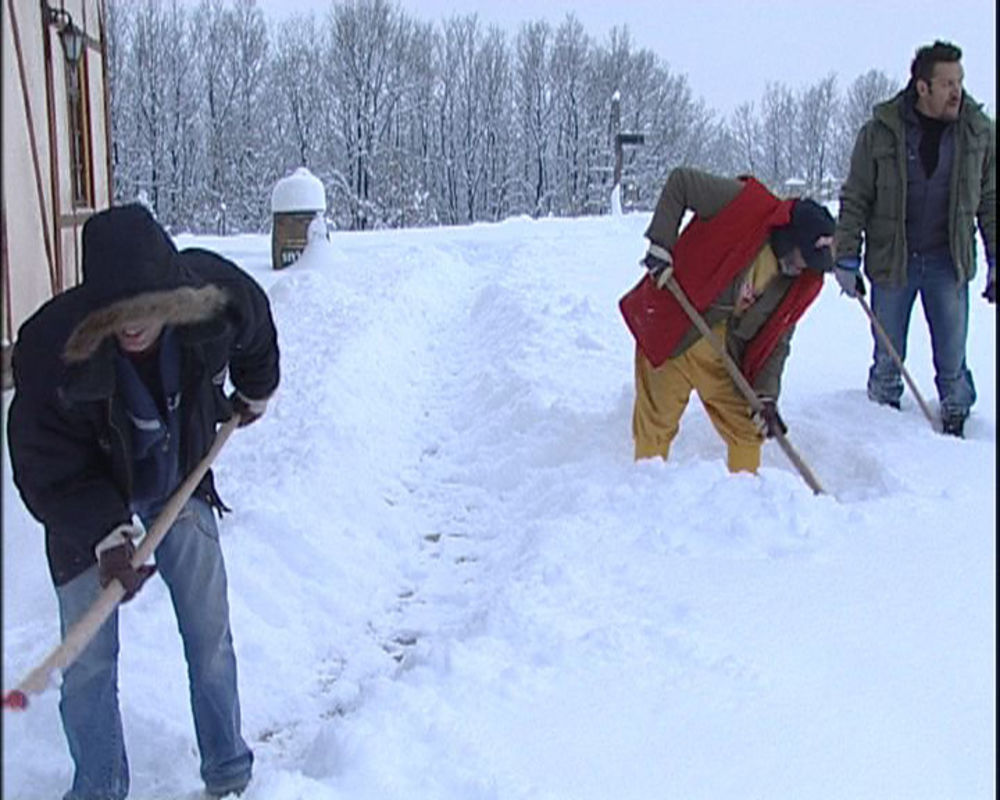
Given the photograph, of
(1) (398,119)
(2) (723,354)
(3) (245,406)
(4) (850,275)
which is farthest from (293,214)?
(1) (398,119)

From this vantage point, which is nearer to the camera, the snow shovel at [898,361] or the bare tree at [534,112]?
the snow shovel at [898,361]

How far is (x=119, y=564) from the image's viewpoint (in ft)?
8.12

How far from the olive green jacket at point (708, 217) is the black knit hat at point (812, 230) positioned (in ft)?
0.85

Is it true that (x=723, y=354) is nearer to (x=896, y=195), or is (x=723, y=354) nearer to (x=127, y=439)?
(x=896, y=195)

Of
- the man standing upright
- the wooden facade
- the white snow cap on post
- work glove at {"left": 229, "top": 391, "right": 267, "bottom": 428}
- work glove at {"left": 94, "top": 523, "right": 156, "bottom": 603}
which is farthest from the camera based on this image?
the white snow cap on post

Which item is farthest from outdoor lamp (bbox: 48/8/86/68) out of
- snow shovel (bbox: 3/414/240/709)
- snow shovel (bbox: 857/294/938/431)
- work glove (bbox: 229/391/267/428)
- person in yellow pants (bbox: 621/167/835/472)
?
snow shovel (bbox: 857/294/938/431)

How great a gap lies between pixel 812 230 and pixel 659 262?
26.6 inches

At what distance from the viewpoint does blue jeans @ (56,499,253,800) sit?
2.75 m

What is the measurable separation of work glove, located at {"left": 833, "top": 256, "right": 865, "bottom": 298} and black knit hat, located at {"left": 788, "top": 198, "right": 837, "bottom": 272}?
43.3 inches

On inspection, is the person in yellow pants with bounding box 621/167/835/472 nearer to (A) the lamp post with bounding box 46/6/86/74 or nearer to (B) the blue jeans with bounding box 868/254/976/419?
(B) the blue jeans with bounding box 868/254/976/419

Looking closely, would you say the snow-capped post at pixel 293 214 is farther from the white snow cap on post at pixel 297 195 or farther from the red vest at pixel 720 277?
the red vest at pixel 720 277

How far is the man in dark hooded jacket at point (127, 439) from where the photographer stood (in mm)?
2371

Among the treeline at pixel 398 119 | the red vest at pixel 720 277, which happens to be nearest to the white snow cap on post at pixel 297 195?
the red vest at pixel 720 277

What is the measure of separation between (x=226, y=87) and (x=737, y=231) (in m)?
30.8
